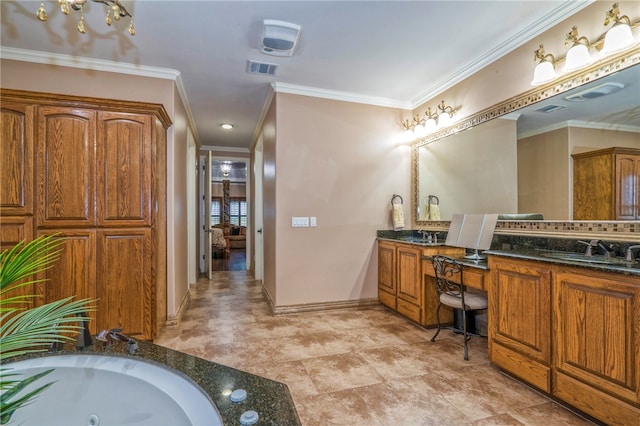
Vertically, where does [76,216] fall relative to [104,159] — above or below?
below

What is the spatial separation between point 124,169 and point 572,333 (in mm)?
3447

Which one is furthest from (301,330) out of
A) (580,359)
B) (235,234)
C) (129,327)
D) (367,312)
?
(235,234)

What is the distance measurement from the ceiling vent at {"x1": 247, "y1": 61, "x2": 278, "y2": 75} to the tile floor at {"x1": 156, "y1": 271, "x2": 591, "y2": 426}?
2.67 m

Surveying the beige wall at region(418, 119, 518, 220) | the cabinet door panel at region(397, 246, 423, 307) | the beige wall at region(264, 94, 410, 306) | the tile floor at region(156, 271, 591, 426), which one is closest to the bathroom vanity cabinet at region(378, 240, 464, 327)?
the cabinet door panel at region(397, 246, 423, 307)

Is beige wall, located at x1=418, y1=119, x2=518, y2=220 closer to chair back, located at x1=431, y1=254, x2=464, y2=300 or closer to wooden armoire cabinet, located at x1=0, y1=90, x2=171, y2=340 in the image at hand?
chair back, located at x1=431, y1=254, x2=464, y2=300

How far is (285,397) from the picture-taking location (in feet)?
3.60

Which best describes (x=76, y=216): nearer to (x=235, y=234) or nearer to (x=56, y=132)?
(x=56, y=132)

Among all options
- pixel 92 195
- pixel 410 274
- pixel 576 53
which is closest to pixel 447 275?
pixel 410 274

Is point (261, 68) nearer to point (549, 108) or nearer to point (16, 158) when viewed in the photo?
point (16, 158)

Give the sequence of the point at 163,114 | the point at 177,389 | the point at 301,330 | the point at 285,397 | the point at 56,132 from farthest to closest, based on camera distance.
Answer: the point at 301,330 → the point at 163,114 → the point at 56,132 → the point at 177,389 → the point at 285,397

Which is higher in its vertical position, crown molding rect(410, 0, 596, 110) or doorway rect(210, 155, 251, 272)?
crown molding rect(410, 0, 596, 110)

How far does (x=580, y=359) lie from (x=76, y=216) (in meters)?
3.66

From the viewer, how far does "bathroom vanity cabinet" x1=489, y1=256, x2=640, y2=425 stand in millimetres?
1546

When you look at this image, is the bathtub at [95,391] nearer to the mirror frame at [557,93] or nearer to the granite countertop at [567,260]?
the granite countertop at [567,260]
